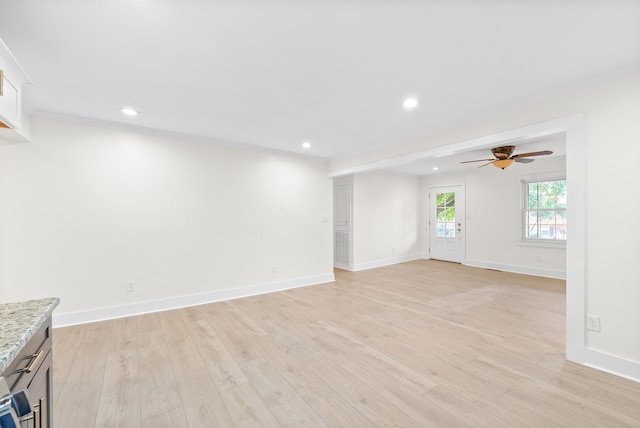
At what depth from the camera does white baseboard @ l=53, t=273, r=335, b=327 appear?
3.18m

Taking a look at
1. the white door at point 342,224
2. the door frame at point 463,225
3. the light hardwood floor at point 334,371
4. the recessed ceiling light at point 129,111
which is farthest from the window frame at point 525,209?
the recessed ceiling light at point 129,111

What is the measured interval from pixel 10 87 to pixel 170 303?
9.24 ft

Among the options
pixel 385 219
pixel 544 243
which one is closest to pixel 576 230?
pixel 544 243

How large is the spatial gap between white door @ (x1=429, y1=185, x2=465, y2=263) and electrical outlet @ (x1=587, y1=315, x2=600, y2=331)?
4828 mm

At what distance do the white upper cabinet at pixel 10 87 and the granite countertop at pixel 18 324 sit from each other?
131 centimetres

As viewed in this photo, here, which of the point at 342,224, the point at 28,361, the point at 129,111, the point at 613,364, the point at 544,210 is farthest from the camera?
the point at 342,224

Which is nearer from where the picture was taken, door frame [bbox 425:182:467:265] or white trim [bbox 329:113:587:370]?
white trim [bbox 329:113:587:370]

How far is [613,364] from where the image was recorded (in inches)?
85.8

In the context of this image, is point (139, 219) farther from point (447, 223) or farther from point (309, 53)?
point (447, 223)

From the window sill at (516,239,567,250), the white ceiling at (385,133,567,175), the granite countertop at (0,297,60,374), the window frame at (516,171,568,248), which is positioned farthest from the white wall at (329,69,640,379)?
the window frame at (516,171,568,248)

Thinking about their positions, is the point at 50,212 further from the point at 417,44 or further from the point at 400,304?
the point at 400,304

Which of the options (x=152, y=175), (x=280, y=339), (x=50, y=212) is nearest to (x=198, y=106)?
→ (x=152, y=175)

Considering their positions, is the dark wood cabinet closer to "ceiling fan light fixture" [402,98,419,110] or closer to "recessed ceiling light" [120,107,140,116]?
"recessed ceiling light" [120,107,140,116]

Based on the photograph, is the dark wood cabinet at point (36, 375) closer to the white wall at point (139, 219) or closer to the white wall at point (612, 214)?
the white wall at point (139, 219)
